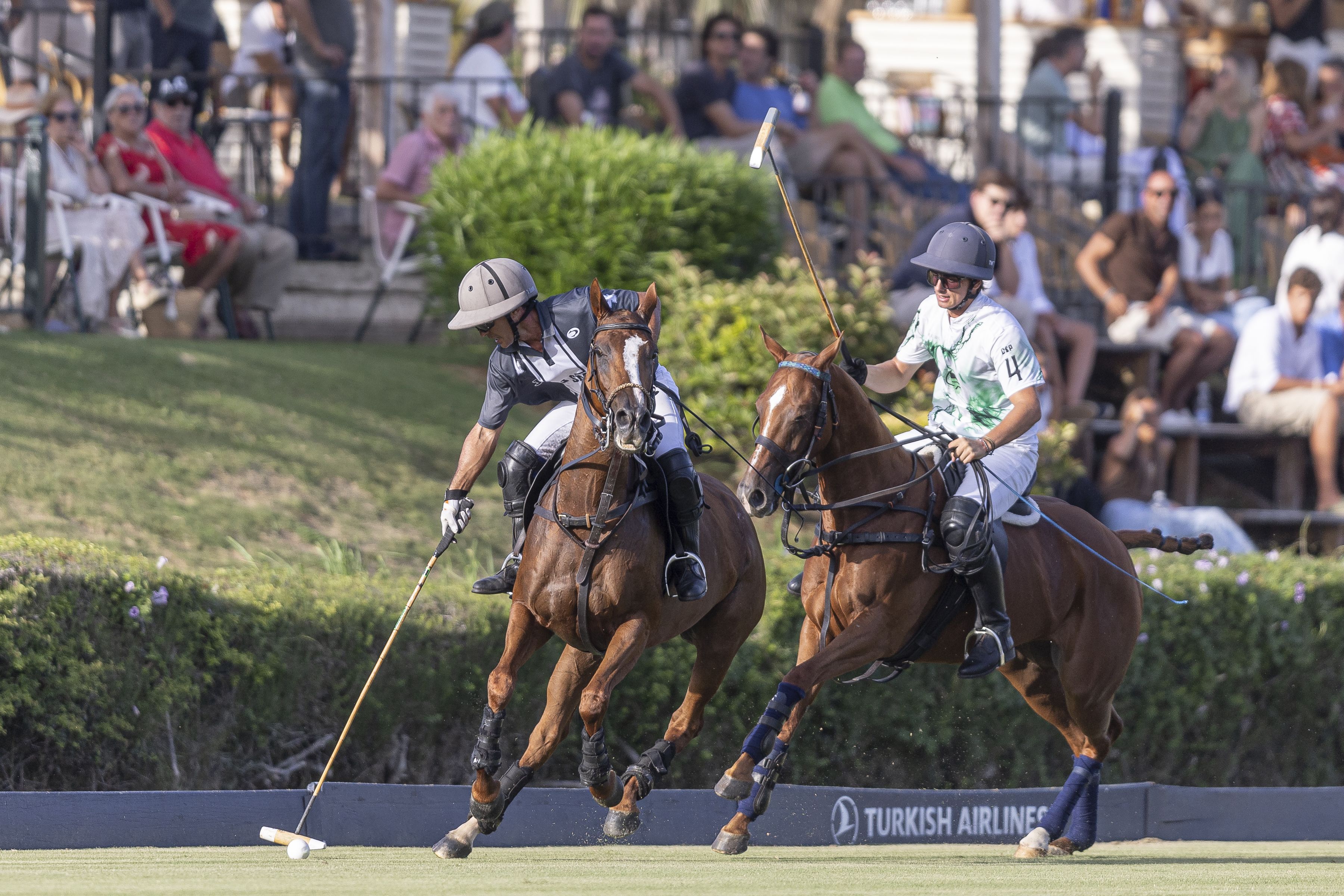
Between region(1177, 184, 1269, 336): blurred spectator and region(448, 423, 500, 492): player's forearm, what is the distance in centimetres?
888

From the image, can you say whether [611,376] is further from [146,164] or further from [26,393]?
[146,164]

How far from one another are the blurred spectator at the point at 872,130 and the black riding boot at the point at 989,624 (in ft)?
24.9

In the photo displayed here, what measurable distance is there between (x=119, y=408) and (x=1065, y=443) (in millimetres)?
5681

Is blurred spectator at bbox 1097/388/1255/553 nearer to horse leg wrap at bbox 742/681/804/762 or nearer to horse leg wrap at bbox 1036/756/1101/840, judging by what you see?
horse leg wrap at bbox 1036/756/1101/840

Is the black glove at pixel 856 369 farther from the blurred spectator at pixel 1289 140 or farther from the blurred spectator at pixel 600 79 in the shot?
the blurred spectator at pixel 1289 140

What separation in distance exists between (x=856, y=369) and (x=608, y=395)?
128 cm

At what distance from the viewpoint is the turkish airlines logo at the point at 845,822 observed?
8227mm

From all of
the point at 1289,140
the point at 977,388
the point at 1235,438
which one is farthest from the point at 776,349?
the point at 1289,140

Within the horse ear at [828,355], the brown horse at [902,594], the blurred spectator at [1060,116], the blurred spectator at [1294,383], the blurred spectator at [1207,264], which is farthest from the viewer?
the blurred spectator at [1060,116]

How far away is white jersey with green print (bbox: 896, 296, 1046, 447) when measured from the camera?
7105 millimetres

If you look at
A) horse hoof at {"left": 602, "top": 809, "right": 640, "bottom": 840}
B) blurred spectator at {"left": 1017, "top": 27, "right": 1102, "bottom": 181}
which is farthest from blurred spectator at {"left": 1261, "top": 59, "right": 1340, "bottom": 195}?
horse hoof at {"left": 602, "top": 809, "right": 640, "bottom": 840}

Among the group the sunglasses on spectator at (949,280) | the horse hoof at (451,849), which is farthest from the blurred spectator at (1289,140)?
the horse hoof at (451,849)

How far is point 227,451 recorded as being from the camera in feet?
34.1

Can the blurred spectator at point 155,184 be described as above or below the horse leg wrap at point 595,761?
above
